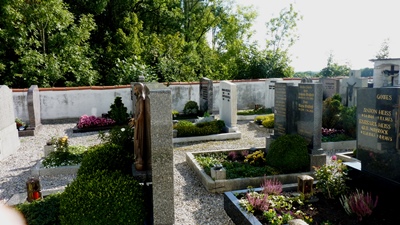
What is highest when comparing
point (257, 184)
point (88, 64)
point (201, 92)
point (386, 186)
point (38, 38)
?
point (38, 38)

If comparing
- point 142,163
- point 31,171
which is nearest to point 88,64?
point 31,171

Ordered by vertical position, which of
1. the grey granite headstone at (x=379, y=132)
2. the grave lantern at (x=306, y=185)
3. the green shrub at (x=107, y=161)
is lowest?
the grave lantern at (x=306, y=185)

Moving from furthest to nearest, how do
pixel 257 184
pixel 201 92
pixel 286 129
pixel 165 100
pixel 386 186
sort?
pixel 201 92
pixel 286 129
pixel 257 184
pixel 386 186
pixel 165 100

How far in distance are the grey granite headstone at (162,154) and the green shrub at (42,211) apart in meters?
1.58

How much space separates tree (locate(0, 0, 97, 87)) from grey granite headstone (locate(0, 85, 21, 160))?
7916 millimetres

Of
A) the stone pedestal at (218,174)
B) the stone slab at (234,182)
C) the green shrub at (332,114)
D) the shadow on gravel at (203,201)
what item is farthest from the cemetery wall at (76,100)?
the stone pedestal at (218,174)

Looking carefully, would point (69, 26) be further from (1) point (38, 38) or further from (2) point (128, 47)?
(2) point (128, 47)

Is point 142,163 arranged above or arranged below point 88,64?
below

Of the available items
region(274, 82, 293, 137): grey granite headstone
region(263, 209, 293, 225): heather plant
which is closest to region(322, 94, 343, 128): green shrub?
region(274, 82, 293, 137): grey granite headstone

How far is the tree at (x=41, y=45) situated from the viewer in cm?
1794

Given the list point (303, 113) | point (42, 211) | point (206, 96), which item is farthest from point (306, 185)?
point (206, 96)

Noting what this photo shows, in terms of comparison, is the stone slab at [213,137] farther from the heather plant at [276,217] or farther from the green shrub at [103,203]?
the heather plant at [276,217]

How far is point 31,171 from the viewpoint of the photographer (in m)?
8.11

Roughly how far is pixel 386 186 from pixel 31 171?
25.9 feet
